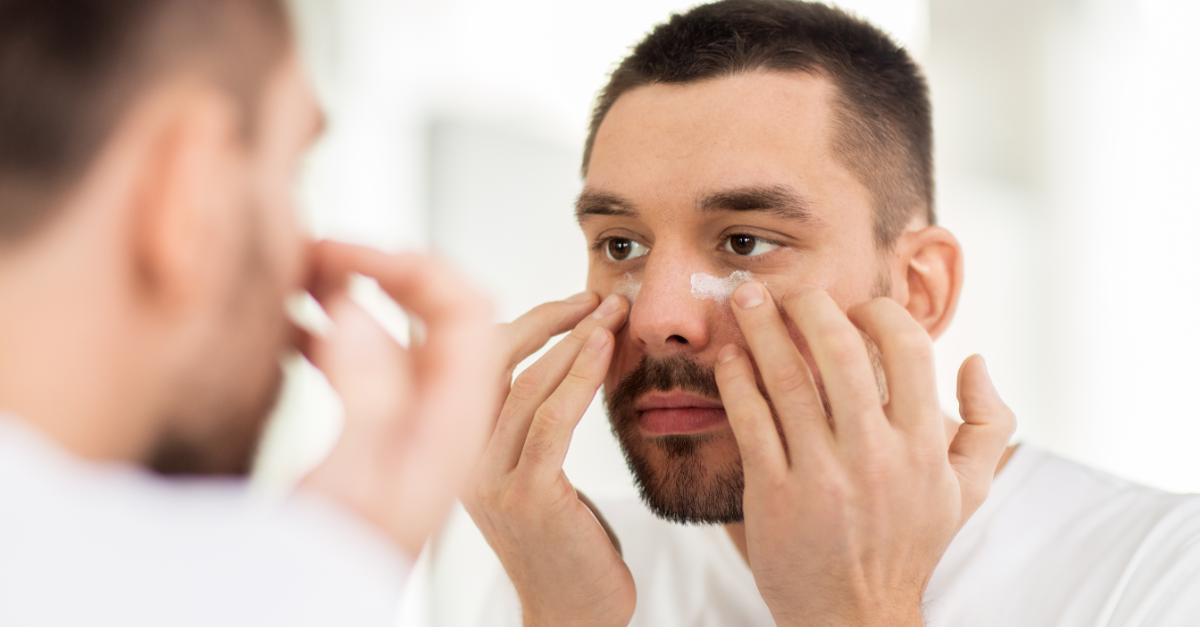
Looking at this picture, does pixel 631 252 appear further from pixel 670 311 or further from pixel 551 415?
pixel 551 415

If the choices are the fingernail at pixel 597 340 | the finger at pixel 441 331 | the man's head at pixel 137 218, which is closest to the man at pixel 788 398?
the fingernail at pixel 597 340

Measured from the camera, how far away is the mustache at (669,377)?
1082 mm

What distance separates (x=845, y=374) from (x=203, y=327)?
65cm

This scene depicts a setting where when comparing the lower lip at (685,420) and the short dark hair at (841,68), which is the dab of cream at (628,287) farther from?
the short dark hair at (841,68)

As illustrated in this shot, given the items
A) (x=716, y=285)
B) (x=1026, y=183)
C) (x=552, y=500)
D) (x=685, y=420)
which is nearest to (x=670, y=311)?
(x=716, y=285)

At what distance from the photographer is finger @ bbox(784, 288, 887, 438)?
0.84 m

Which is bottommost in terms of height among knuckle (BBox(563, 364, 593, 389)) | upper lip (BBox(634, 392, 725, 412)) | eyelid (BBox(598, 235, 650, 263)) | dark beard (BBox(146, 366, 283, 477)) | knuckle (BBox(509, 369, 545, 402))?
upper lip (BBox(634, 392, 725, 412))

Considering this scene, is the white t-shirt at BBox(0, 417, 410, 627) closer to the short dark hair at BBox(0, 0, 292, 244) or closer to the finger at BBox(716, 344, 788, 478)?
the short dark hair at BBox(0, 0, 292, 244)

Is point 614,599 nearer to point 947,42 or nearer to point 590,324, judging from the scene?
point 590,324

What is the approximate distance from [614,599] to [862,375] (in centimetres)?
49

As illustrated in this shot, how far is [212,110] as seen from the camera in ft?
1.47

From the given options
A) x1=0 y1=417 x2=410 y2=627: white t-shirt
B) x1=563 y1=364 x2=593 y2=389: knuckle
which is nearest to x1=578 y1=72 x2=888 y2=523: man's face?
x1=563 y1=364 x2=593 y2=389: knuckle

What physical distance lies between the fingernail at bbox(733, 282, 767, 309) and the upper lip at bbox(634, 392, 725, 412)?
187mm

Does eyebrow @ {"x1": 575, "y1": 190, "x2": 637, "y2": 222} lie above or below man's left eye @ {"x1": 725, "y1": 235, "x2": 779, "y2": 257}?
above
